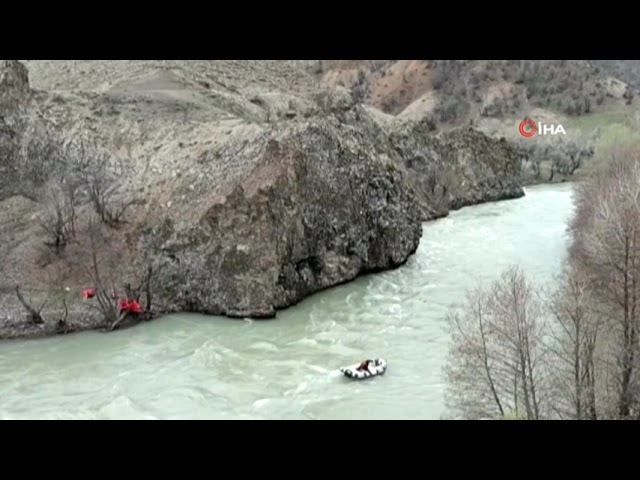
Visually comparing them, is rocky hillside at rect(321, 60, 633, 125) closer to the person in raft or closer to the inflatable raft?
the inflatable raft

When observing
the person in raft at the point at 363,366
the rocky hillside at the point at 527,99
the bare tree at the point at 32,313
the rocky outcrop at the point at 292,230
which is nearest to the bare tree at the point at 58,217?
the bare tree at the point at 32,313

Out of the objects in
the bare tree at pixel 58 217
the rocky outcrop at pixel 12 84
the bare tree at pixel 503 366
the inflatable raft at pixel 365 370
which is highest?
the rocky outcrop at pixel 12 84

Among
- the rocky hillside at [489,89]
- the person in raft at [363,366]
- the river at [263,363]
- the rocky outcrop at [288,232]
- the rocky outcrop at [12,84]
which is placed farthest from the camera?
the rocky hillside at [489,89]

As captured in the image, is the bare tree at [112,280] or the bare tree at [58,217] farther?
the bare tree at [58,217]

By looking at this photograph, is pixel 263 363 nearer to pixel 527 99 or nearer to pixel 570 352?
pixel 570 352

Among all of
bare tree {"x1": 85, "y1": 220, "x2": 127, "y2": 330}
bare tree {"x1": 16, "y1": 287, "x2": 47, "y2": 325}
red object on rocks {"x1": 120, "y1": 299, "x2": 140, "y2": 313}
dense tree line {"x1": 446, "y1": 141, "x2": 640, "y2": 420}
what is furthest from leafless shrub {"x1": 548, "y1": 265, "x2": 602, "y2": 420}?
bare tree {"x1": 16, "y1": 287, "x2": 47, "y2": 325}

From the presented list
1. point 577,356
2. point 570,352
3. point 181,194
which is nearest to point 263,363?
point 570,352

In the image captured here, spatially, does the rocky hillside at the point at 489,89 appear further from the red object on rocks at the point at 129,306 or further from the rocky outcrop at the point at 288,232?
the red object on rocks at the point at 129,306

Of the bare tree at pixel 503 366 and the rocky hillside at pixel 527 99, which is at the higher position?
the rocky hillside at pixel 527 99
